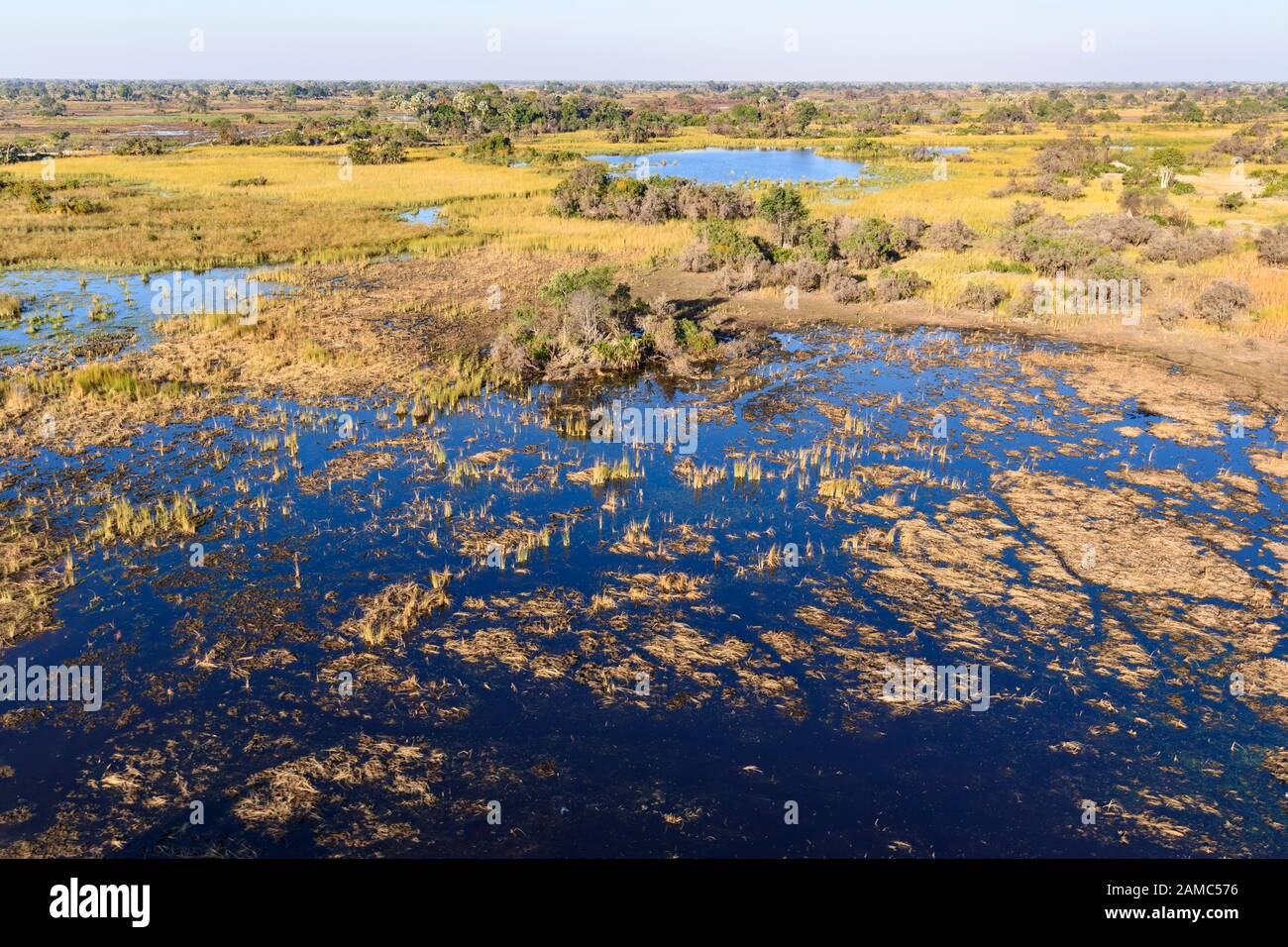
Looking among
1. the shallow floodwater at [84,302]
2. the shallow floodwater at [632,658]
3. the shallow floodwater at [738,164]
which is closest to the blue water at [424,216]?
the shallow floodwater at [84,302]

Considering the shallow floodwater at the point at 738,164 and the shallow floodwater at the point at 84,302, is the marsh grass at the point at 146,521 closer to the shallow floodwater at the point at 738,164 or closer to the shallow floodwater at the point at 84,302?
the shallow floodwater at the point at 84,302

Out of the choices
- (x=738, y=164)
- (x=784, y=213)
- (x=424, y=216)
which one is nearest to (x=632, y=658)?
(x=784, y=213)

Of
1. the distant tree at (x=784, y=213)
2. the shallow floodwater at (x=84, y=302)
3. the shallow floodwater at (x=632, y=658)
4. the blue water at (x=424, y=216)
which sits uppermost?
the blue water at (x=424, y=216)

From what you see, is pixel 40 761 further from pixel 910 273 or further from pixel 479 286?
pixel 910 273

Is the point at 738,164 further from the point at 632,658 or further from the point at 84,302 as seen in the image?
the point at 632,658

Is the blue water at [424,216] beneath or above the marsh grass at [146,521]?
above

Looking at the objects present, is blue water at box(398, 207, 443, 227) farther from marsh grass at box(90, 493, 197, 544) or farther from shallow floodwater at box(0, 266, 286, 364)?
marsh grass at box(90, 493, 197, 544)
